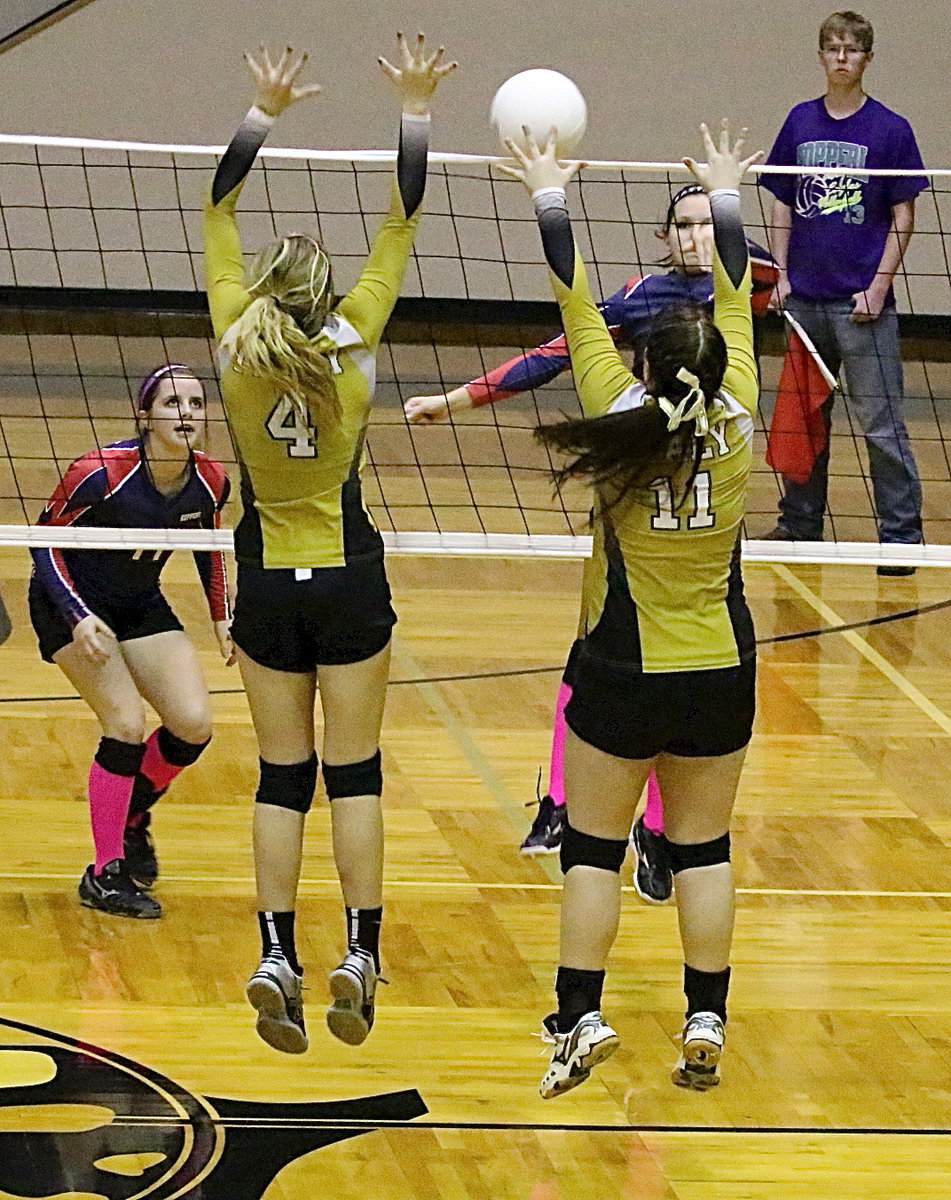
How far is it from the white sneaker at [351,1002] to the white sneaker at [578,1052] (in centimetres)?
39

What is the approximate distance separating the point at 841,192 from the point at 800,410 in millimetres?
911

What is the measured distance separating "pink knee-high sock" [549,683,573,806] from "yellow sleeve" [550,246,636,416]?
3.71 feet

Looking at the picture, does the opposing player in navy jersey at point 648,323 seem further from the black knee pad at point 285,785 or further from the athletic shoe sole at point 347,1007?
the athletic shoe sole at point 347,1007

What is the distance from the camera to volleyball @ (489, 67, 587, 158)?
13.6ft

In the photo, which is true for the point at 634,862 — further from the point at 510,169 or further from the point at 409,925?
the point at 510,169

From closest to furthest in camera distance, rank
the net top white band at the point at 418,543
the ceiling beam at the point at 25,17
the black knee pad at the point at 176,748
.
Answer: the ceiling beam at the point at 25,17
the net top white band at the point at 418,543
the black knee pad at the point at 176,748

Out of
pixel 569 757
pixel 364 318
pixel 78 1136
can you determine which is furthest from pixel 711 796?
pixel 78 1136

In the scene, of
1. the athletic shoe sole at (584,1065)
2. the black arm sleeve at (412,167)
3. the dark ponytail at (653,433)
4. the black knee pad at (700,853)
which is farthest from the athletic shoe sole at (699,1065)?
the black arm sleeve at (412,167)

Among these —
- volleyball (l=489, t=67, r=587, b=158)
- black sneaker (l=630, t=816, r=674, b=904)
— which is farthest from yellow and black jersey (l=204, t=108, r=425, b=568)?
black sneaker (l=630, t=816, r=674, b=904)

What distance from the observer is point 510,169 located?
3852 mm

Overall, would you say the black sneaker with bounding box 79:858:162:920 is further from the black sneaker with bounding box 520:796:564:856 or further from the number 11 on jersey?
the number 11 on jersey

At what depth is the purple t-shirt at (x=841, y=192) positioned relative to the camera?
795 cm

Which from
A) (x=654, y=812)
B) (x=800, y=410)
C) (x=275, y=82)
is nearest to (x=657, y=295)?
(x=275, y=82)

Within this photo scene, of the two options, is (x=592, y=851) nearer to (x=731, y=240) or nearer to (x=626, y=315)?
(x=731, y=240)
